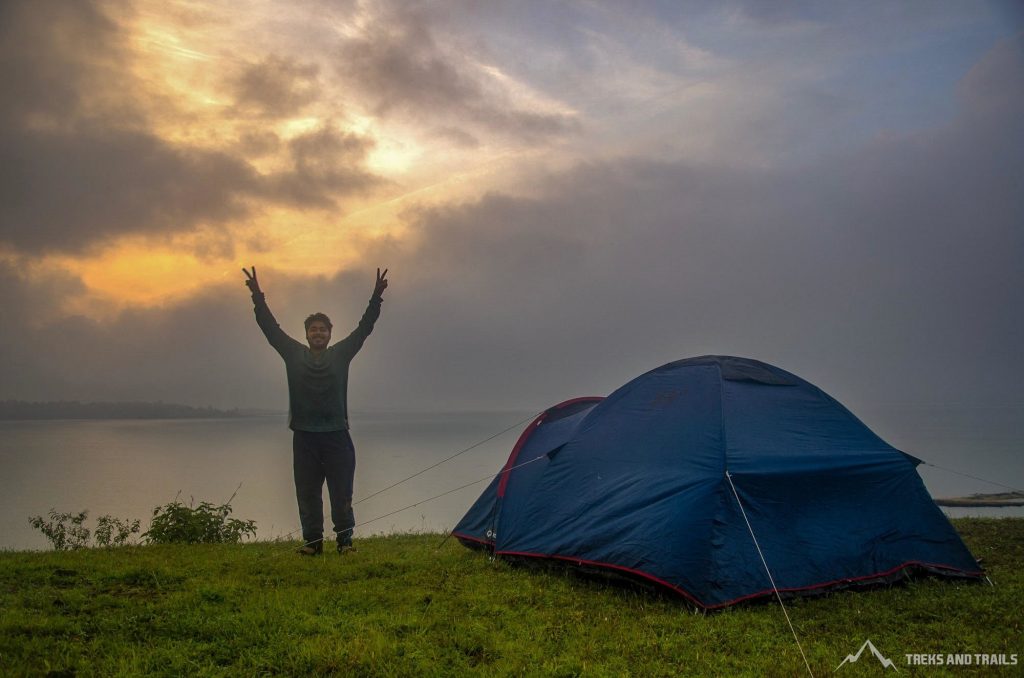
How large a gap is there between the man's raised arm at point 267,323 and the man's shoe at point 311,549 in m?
2.67

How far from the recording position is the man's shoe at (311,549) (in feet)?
29.7

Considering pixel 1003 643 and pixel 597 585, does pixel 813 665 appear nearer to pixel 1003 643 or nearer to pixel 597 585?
pixel 1003 643

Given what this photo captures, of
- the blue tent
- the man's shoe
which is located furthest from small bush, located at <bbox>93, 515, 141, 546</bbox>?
the blue tent

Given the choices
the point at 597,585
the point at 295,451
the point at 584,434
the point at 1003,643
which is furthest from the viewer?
the point at 295,451

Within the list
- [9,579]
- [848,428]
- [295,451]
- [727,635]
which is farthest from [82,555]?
[848,428]

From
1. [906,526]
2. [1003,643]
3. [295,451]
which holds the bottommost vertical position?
[1003,643]

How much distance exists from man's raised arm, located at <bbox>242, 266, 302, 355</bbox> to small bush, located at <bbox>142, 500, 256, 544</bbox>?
3336 millimetres

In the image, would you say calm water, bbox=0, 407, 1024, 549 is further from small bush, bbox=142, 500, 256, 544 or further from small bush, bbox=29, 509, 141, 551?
small bush, bbox=142, 500, 256, 544

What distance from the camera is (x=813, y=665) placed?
5.11m

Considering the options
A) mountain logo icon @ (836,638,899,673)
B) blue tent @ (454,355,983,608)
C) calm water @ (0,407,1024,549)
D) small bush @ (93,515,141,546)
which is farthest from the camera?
calm water @ (0,407,1024,549)

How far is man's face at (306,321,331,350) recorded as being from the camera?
9.61m

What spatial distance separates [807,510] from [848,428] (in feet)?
5.02

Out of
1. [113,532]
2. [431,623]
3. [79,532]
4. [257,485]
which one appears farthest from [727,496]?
[257,485]

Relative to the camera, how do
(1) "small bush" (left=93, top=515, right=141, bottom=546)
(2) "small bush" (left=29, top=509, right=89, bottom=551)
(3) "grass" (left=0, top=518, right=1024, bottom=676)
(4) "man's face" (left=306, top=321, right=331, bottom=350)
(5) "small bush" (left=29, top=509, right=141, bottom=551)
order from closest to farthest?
1. (3) "grass" (left=0, top=518, right=1024, bottom=676)
2. (4) "man's face" (left=306, top=321, right=331, bottom=350)
3. (1) "small bush" (left=93, top=515, right=141, bottom=546)
4. (5) "small bush" (left=29, top=509, right=141, bottom=551)
5. (2) "small bush" (left=29, top=509, right=89, bottom=551)
